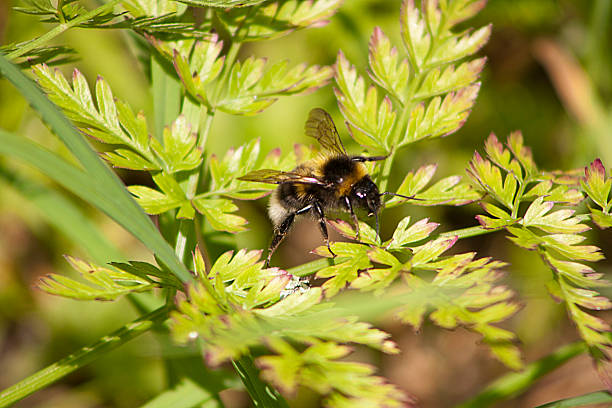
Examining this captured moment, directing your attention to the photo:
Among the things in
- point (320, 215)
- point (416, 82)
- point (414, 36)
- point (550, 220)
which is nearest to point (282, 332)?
point (320, 215)

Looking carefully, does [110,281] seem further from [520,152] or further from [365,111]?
[520,152]

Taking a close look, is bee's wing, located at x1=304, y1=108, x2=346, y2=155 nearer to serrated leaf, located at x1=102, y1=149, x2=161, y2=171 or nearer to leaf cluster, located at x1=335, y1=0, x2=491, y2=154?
leaf cluster, located at x1=335, y1=0, x2=491, y2=154

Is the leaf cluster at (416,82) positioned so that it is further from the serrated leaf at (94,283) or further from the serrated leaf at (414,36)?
the serrated leaf at (94,283)

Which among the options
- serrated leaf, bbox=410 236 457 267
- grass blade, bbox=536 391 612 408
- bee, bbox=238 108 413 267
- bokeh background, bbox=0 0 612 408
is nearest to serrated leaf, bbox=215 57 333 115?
bee, bbox=238 108 413 267

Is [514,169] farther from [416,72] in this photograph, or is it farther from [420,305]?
[420,305]

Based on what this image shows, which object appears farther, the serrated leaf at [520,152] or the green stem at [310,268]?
the serrated leaf at [520,152]

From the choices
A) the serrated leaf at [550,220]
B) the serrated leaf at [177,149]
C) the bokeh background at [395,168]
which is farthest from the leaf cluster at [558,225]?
the bokeh background at [395,168]
